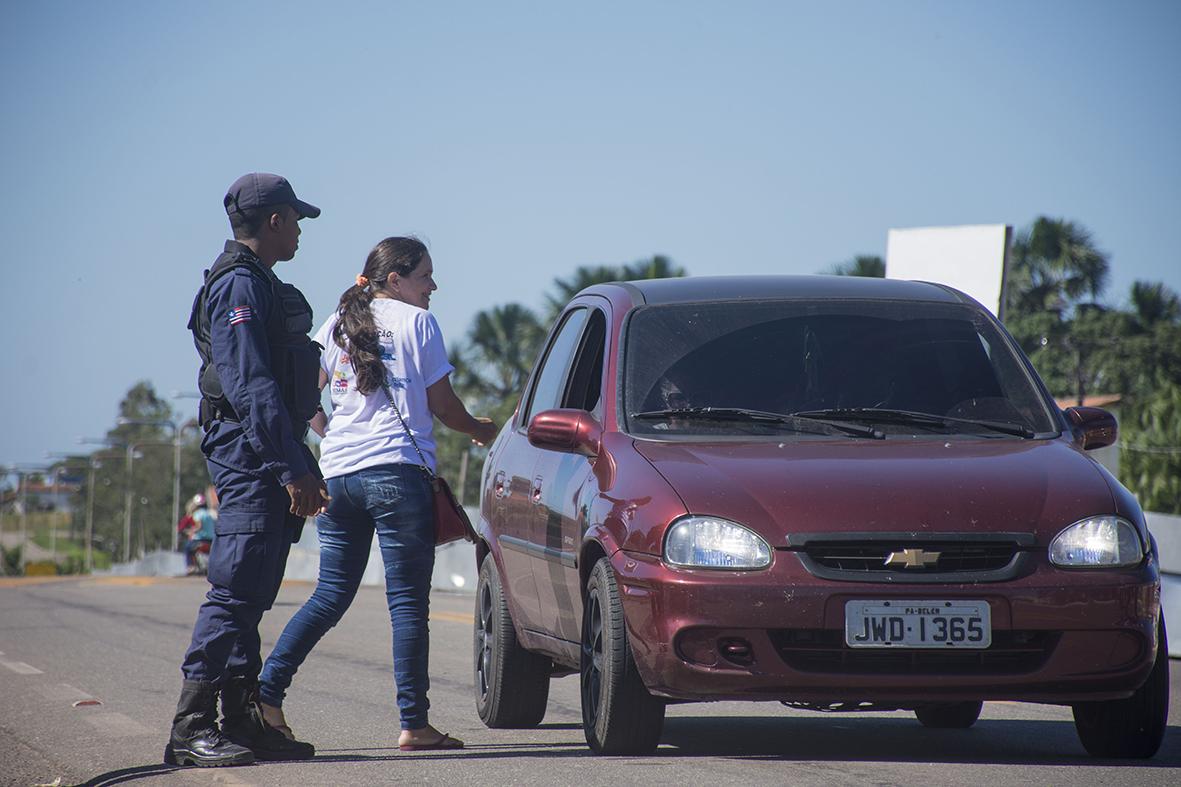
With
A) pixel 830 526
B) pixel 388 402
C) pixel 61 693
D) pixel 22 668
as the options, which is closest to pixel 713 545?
pixel 830 526

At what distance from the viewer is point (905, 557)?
5426 millimetres

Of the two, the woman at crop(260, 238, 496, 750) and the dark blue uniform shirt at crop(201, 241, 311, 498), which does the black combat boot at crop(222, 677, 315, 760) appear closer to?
the woman at crop(260, 238, 496, 750)

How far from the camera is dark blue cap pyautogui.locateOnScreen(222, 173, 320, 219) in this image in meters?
6.24

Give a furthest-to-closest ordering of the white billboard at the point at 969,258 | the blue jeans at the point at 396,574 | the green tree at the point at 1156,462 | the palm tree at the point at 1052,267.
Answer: the palm tree at the point at 1052,267 < the green tree at the point at 1156,462 < the white billboard at the point at 969,258 < the blue jeans at the point at 396,574

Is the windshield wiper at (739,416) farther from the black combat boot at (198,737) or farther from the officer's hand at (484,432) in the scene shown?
the black combat boot at (198,737)

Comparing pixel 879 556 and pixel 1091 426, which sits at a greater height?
pixel 1091 426

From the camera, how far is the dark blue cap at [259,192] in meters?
6.24

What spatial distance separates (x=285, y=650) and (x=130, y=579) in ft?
72.7

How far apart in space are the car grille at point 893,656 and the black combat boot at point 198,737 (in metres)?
1.91

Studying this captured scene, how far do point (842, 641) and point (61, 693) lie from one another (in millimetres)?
4897

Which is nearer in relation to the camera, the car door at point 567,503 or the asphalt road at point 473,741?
the asphalt road at point 473,741

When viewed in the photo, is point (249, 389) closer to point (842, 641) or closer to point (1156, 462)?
point (842, 641)

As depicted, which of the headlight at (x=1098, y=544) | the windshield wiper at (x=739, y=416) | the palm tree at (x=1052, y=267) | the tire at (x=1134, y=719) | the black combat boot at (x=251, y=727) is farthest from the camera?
the palm tree at (x=1052, y=267)

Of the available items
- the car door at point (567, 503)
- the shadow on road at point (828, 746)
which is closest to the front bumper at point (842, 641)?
the shadow on road at point (828, 746)
